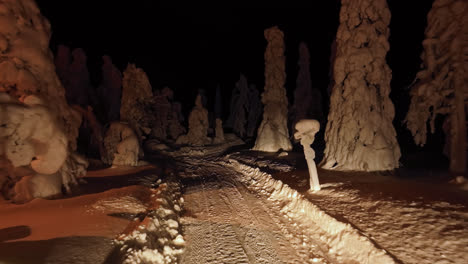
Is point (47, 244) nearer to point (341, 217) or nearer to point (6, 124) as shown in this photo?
point (6, 124)

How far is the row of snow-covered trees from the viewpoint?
1028 centimetres

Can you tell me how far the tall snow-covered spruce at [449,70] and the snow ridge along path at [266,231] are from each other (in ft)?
27.8

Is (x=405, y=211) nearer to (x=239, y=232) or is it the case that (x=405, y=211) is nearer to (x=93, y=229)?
(x=239, y=232)

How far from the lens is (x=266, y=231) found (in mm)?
7168

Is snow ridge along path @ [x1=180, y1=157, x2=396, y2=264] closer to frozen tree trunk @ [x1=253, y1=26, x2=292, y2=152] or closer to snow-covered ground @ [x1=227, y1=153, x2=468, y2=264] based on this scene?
snow-covered ground @ [x1=227, y1=153, x2=468, y2=264]

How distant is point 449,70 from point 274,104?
51.0 feet

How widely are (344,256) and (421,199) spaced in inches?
146

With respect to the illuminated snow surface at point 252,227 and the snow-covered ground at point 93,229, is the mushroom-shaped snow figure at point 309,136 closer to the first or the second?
the illuminated snow surface at point 252,227

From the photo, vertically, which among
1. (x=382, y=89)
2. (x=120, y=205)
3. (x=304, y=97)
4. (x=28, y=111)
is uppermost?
(x=304, y=97)

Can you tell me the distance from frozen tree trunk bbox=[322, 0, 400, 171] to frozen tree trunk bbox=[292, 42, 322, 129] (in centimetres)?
1844

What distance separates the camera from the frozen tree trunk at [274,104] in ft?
78.1

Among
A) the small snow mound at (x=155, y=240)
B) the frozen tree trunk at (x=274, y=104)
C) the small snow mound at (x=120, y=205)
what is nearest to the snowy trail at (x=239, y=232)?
the small snow mound at (x=155, y=240)

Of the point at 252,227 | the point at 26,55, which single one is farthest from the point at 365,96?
the point at 26,55

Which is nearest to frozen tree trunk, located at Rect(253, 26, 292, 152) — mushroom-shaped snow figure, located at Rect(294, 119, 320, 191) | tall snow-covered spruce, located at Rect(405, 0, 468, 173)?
tall snow-covered spruce, located at Rect(405, 0, 468, 173)
